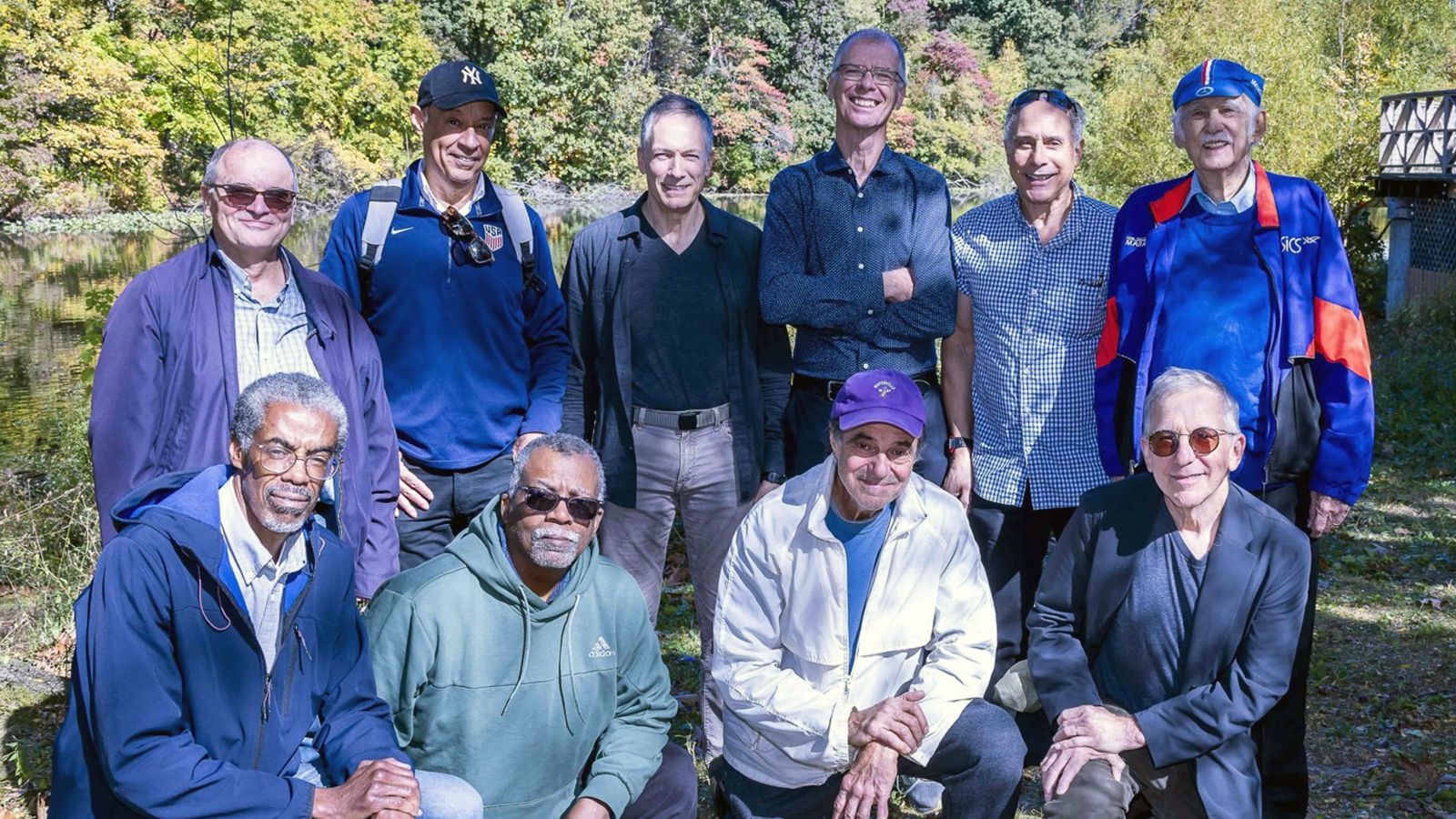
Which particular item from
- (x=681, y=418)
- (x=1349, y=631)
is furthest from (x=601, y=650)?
(x=1349, y=631)

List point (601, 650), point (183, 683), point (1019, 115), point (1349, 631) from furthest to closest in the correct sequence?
point (1349, 631), point (1019, 115), point (601, 650), point (183, 683)

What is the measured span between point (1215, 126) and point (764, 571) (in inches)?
72.4

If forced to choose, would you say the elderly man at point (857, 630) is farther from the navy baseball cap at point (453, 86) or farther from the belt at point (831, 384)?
the navy baseball cap at point (453, 86)

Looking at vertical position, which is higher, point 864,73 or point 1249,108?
point 864,73

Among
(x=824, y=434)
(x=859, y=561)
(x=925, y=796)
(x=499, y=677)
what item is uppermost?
(x=824, y=434)

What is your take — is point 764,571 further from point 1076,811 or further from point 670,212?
point 670,212

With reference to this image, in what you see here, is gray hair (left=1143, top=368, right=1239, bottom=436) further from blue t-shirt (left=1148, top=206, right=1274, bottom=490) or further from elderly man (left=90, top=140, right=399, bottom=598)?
elderly man (left=90, top=140, right=399, bottom=598)

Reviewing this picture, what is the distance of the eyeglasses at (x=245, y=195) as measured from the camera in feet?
10.8

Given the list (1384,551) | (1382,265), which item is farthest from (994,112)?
(1384,551)

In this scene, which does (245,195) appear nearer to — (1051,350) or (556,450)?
(556,450)

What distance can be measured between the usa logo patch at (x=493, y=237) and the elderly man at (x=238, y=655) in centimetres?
124

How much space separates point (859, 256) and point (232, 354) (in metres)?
1.95

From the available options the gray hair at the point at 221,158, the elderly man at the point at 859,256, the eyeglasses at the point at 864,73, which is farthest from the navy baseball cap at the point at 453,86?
the eyeglasses at the point at 864,73

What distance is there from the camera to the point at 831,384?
4.02m
